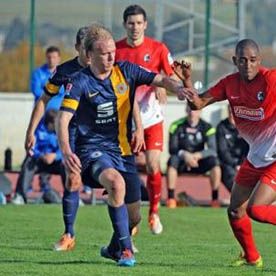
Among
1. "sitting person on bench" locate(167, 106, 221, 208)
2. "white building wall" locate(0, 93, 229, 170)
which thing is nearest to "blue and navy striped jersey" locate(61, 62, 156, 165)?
"sitting person on bench" locate(167, 106, 221, 208)

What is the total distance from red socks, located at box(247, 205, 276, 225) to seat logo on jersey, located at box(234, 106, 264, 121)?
0.77m

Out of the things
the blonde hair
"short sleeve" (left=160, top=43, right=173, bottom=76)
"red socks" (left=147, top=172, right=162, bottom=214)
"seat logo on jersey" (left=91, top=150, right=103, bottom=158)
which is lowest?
"red socks" (left=147, top=172, right=162, bottom=214)

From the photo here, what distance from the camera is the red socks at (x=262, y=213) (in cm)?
969

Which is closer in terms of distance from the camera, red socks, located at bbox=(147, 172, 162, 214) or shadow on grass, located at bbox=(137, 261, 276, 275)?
shadow on grass, located at bbox=(137, 261, 276, 275)

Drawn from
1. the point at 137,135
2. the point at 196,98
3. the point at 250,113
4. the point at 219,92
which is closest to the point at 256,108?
the point at 250,113

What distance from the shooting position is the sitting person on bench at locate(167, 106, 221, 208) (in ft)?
58.9

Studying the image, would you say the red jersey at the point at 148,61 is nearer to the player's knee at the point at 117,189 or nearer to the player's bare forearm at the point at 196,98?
the player's bare forearm at the point at 196,98

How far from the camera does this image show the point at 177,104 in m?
23.7

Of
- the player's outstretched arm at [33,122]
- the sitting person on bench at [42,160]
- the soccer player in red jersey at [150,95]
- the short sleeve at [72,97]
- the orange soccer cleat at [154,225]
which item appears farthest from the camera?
the sitting person on bench at [42,160]

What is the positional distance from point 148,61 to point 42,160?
15.0ft

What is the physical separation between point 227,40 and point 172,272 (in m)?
13.9

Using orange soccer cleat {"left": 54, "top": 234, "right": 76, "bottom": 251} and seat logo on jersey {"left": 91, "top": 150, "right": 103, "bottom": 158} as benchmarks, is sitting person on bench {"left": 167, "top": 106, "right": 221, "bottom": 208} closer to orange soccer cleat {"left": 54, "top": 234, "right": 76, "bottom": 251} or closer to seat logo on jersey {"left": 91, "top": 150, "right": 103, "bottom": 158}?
orange soccer cleat {"left": 54, "top": 234, "right": 76, "bottom": 251}

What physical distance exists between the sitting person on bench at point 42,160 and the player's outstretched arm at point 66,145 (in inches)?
303

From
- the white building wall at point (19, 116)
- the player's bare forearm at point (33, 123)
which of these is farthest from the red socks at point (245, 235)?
the white building wall at point (19, 116)
